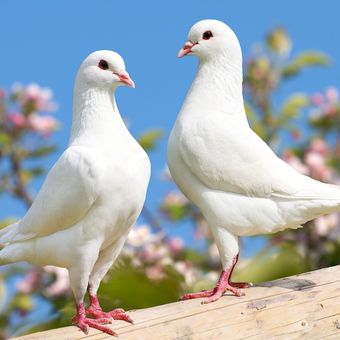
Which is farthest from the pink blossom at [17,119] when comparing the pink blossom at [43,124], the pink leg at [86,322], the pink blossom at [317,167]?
the pink leg at [86,322]

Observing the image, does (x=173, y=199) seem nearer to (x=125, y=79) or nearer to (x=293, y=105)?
(x=293, y=105)

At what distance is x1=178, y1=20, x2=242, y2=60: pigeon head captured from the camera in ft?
12.5

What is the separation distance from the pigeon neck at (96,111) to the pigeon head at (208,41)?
437 mm

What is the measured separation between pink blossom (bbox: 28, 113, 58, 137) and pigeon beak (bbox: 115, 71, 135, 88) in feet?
10.8

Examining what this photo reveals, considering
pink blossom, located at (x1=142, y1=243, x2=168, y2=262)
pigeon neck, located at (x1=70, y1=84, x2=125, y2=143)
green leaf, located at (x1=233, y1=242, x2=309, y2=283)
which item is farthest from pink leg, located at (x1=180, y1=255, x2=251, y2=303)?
pink blossom, located at (x1=142, y1=243, x2=168, y2=262)

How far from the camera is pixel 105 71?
352 cm

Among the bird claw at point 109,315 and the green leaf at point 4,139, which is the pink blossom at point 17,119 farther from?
the bird claw at point 109,315

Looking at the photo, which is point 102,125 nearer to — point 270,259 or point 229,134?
point 229,134

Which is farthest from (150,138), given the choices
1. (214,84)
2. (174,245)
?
(214,84)

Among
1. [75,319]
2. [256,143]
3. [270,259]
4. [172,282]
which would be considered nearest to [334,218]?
[270,259]

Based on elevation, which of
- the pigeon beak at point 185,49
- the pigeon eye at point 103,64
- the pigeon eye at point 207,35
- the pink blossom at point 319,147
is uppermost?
the pigeon eye at point 207,35

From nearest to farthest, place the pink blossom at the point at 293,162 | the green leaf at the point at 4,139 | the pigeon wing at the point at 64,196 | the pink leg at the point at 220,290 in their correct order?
the pigeon wing at the point at 64,196 → the pink leg at the point at 220,290 → the green leaf at the point at 4,139 → the pink blossom at the point at 293,162

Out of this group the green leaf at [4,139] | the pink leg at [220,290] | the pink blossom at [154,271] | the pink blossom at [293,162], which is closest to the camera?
the pink leg at [220,290]

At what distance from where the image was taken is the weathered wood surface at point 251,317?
3.62 metres
